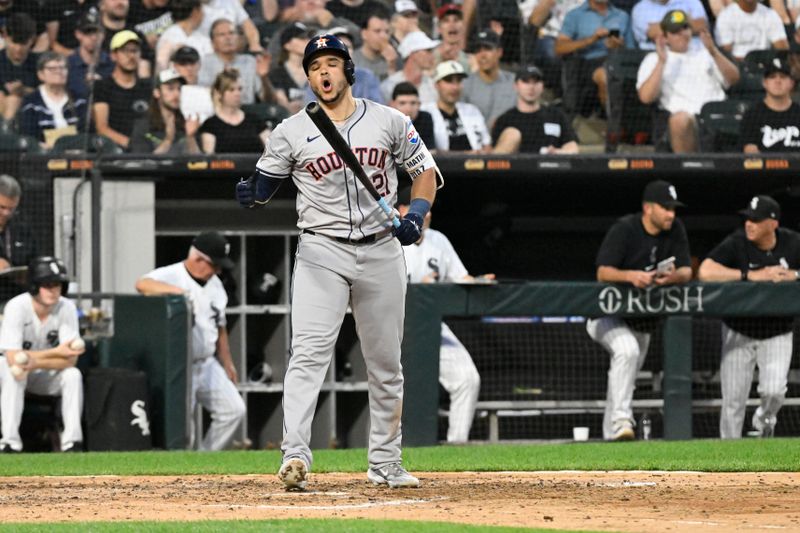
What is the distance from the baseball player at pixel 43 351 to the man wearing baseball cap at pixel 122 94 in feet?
6.17

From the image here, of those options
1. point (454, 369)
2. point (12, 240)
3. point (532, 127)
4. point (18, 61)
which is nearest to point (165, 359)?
point (12, 240)

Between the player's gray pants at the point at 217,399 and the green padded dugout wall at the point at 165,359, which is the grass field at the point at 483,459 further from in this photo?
the player's gray pants at the point at 217,399

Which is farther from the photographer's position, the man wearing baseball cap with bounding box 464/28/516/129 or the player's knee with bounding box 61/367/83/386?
the man wearing baseball cap with bounding box 464/28/516/129

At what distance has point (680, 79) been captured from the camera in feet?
36.6

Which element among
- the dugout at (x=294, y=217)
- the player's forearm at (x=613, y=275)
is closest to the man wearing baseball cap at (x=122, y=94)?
the dugout at (x=294, y=217)

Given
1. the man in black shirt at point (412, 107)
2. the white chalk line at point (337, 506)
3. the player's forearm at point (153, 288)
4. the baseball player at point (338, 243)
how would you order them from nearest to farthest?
the white chalk line at point (337, 506), the baseball player at point (338, 243), the player's forearm at point (153, 288), the man in black shirt at point (412, 107)

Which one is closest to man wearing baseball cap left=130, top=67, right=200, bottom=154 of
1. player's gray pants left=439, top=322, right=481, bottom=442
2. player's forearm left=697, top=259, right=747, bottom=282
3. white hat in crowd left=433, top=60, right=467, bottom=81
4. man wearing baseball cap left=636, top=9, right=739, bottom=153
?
white hat in crowd left=433, top=60, right=467, bottom=81

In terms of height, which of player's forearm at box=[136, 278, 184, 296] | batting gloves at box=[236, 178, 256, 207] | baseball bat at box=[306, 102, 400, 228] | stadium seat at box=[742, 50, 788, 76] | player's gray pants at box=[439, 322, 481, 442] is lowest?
player's gray pants at box=[439, 322, 481, 442]

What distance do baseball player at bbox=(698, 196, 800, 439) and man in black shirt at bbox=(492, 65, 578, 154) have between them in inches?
67.5

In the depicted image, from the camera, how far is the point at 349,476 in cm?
639

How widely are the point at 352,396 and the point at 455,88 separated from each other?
97.4 inches

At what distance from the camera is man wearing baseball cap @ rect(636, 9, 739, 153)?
10953 mm

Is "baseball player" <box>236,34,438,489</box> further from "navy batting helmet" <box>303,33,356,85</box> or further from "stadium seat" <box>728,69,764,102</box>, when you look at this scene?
"stadium seat" <box>728,69,764,102</box>

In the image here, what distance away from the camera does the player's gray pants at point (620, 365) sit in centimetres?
889
